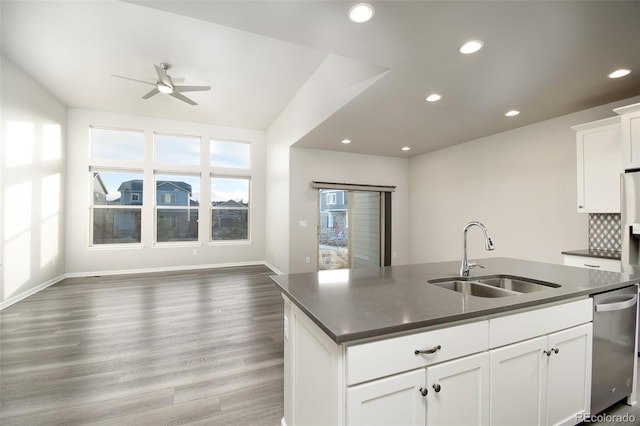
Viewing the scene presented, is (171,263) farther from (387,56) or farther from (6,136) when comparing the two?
(387,56)

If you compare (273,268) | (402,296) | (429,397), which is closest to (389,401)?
(429,397)

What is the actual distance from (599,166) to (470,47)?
219 centimetres

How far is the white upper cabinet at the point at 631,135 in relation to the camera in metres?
2.51

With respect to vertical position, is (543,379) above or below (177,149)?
below

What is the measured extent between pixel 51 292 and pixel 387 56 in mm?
6082

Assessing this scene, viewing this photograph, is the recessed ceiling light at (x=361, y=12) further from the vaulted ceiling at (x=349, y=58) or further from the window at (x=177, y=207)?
the window at (x=177, y=207)

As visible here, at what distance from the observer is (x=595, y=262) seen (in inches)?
110

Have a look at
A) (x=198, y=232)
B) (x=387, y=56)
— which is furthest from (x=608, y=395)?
(x=198, y=232)

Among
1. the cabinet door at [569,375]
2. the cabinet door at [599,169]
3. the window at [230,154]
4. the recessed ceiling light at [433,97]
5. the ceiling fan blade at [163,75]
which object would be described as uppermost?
the ceiling fan blade at [163,75]

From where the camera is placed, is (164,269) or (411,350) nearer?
(411,350)

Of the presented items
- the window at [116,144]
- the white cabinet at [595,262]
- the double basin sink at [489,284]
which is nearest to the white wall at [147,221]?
the window at [116,144]

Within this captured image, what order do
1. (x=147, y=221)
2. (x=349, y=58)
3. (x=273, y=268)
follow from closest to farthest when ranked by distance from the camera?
(x=349, y=58)
(x=147, y=221)
(x=273, y=268)

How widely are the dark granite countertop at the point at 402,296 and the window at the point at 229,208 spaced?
213 inches

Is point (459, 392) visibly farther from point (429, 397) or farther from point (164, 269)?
point (164, 269)
